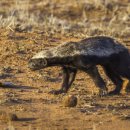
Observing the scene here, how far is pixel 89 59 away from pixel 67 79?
1.89 ft

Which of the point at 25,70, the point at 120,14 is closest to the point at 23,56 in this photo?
the point at 25,70

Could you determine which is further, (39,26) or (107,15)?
(107,15)

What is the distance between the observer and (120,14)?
20719 millimetres

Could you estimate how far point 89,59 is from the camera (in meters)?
10.8

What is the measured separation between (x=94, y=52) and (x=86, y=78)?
1.60m

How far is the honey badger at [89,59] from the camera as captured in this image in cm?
1076

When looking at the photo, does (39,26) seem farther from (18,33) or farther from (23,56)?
(23,56)

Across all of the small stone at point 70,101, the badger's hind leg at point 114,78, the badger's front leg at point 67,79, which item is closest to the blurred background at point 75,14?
the badger's hind leg at point 114,78

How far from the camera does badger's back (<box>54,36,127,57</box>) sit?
10.8 m

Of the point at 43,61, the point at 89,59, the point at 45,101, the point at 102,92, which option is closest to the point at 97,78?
the point at 102,92

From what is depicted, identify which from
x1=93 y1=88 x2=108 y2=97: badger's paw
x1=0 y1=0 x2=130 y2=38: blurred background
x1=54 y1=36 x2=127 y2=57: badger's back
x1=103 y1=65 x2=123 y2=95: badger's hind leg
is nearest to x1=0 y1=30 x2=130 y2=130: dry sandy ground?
x1=93 y1=88 x2=108 y2=97: badger's paw

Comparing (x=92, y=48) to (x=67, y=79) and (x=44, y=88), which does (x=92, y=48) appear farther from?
(x=44, y=88)

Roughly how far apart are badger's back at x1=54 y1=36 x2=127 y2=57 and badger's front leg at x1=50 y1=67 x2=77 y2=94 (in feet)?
1.20

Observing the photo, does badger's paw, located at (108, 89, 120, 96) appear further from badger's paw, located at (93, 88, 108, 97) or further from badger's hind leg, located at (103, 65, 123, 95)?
badger's paw, located at (93, 88, 108, 97)
